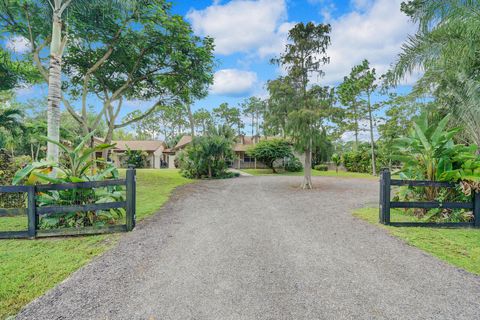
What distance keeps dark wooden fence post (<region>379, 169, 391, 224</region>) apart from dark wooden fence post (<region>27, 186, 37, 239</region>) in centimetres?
685

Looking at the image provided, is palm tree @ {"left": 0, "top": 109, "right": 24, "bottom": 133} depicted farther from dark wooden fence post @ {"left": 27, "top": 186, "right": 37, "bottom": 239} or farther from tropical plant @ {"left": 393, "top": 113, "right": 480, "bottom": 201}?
tropical plant @ {"left": 393, "top": 113, "right": 480, "bottom": 201}

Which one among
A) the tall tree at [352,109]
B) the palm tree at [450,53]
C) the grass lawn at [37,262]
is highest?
the tall tree at [352,109]

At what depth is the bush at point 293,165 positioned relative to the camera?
26.2 m

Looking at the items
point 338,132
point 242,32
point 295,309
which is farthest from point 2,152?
point 338,132

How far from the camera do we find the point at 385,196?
4871mm

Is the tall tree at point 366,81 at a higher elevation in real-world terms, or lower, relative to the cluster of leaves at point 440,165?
higher

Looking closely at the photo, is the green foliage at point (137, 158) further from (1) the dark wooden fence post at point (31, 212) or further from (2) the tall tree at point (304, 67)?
(1) the dark wooden fence post at point (31, 212)

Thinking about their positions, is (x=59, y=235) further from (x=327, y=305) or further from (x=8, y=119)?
(x=8, y=119)

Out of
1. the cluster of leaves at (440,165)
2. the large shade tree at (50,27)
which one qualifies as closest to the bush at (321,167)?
the cluster of leaves at (440,165)

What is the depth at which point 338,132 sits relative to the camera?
2573cm

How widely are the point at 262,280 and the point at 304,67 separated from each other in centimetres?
1117

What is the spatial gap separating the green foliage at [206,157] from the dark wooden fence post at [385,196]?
13.5 metres

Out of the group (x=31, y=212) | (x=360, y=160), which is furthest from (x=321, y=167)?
(x=31, y=212)

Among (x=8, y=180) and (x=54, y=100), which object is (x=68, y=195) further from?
(x=8, y=180)
